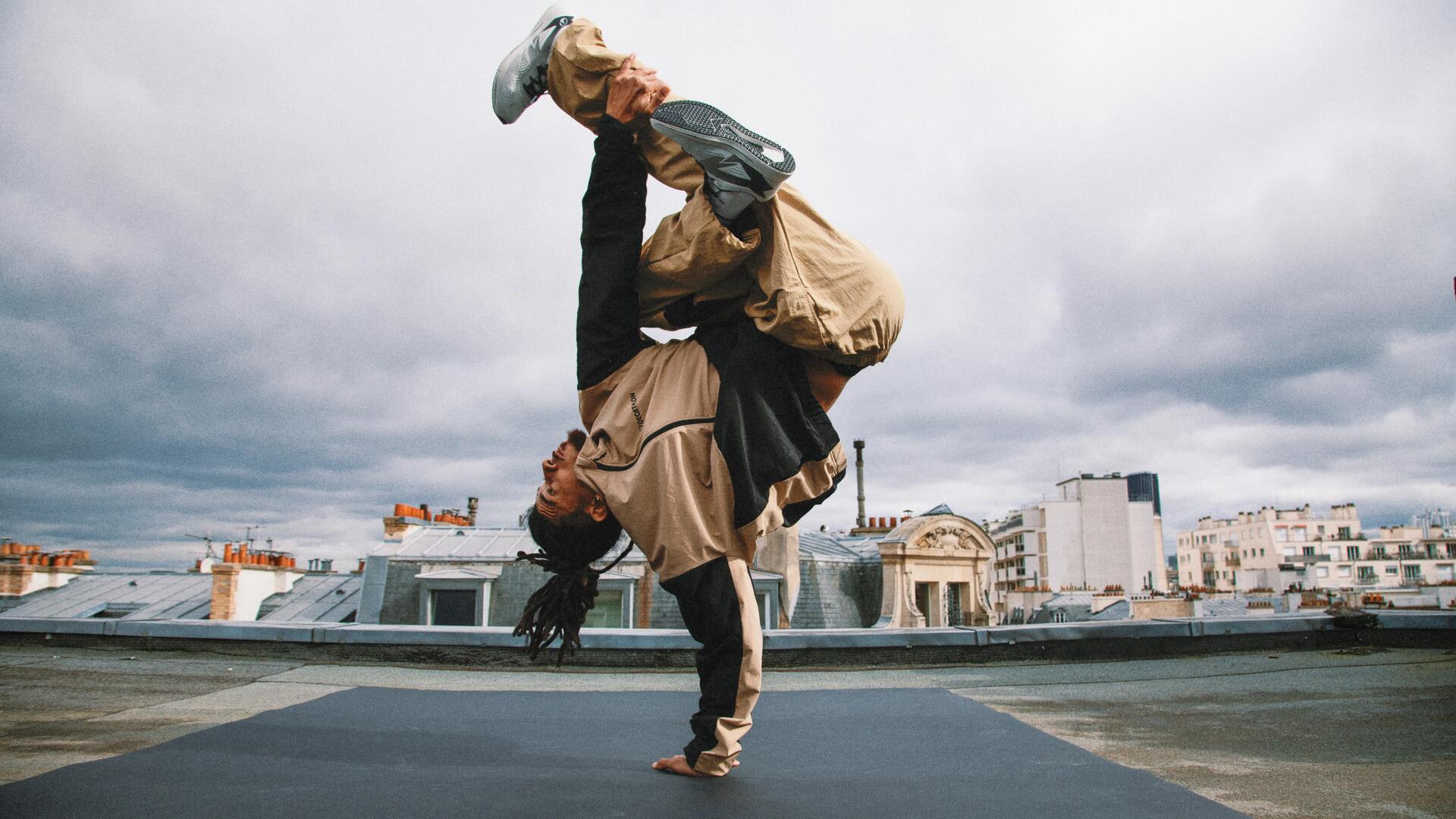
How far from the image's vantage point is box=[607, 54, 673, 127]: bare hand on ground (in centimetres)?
Result: 201

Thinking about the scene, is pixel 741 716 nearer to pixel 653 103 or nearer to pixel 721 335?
pixel 721 335

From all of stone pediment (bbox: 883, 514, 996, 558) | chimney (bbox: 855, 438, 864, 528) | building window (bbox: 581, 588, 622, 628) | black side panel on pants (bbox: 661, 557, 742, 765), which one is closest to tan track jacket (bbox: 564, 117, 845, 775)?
black side panel on pants (bbox: 661, 557, 742, 765)

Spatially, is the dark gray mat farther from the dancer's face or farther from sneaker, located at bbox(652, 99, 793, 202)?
sneaker, located at bbox(652, 99, 793, 202)

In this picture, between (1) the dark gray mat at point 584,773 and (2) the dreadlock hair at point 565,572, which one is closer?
(1) the dark gray mat at point 584,773

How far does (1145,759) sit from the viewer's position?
2.14 m

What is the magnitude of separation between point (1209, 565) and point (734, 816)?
313ft

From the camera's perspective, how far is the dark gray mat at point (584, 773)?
5.43 ft

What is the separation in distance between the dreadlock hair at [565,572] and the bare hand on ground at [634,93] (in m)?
A: 1.08

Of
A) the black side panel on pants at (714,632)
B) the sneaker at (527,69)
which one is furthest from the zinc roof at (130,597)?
the black side panel on pants at (714,632)

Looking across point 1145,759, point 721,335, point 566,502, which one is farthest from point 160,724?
point 1145,759

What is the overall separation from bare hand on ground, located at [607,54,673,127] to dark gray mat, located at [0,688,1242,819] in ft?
5.49

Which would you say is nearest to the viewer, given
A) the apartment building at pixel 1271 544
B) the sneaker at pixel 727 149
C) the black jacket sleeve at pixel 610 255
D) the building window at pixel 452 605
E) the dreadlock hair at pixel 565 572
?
the sneaker at pixel 727 149

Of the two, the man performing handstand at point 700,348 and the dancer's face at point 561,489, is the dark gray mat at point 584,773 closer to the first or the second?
the man performing handstand at point 700,348

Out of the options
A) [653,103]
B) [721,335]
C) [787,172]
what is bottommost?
[721,335]
